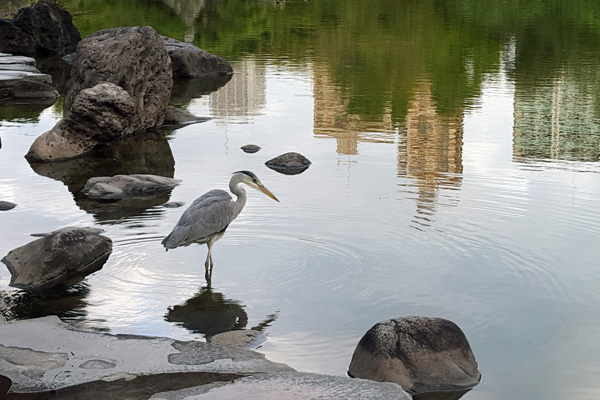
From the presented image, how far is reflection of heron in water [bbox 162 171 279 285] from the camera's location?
9.77 meters

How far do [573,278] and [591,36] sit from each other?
2833cm

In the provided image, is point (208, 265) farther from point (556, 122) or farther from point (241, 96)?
point (241, 96)

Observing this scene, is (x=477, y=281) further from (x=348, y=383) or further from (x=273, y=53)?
(x=273, y=53)

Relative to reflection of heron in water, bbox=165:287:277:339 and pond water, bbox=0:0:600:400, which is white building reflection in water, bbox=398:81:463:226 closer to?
pond water, bbox=0:0:600:400

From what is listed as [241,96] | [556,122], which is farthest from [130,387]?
[241,96]

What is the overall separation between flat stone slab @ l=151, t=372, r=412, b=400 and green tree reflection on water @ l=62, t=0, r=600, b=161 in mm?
9832

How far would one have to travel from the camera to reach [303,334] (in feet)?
27.2

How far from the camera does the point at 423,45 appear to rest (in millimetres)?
34438

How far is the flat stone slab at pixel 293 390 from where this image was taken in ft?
21.5

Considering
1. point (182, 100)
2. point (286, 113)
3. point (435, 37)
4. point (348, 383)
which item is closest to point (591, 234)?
point (348, 383)

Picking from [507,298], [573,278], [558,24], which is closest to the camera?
[507,298]

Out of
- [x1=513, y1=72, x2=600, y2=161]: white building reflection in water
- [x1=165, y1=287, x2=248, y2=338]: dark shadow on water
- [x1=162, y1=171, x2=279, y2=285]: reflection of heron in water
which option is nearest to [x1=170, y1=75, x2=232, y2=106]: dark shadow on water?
[x1=513, y1=72, x2=600, y2=161]: white building reflection in water

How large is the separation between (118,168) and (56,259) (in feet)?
18.5

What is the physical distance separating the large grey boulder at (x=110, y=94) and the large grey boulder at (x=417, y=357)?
972 centimetres
